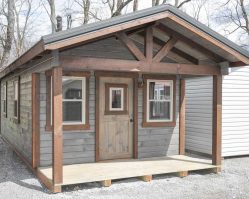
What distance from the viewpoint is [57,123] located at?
5449 mm

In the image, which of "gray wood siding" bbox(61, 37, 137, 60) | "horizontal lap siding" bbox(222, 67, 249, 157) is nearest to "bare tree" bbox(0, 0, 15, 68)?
"gray wood siding" bbox(61, 37, 137, 60)

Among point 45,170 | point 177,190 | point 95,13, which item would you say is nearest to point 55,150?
point 45,170

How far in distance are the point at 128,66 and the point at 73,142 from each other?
2.38 meters

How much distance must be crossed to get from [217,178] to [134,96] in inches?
105

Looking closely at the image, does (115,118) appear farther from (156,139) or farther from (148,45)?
(148,45)

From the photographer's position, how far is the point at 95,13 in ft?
68.6

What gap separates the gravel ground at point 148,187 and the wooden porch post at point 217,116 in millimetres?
459

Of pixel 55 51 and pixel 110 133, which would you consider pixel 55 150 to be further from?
pixel 110 133

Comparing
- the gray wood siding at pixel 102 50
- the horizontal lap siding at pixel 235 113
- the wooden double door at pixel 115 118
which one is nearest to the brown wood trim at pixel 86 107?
the wooden double door at pixel 115 118

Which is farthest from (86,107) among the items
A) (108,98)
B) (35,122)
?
(35,122)

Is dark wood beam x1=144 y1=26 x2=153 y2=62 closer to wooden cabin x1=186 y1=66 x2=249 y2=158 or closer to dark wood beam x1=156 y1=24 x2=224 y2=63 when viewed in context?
dark wood beam x1=156 y1=24 x2=224 y2=63

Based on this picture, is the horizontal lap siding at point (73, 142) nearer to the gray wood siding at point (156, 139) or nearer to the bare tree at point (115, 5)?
the gray wood siding at point (156, 139)

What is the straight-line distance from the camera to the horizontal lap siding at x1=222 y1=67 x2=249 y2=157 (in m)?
8.73

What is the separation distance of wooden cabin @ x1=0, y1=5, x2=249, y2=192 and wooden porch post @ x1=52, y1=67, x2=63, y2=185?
0.05 feet
